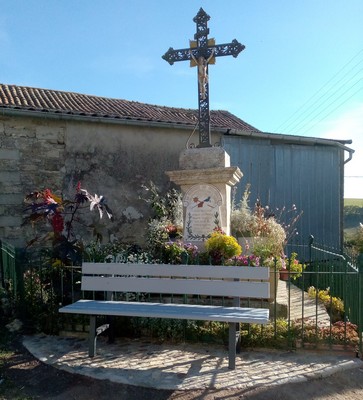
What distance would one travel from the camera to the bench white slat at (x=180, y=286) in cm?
381

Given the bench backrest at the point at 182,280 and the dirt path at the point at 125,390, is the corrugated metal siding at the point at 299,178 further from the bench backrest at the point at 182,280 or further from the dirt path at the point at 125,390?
the dirt path at the point at 125,390

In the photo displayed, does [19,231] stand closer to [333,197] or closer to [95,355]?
[95,355]

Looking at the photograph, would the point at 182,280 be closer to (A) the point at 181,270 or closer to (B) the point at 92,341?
(A) the point at 181,270

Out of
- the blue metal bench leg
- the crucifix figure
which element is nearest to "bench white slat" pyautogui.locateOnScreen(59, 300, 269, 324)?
the blue metal bench leg

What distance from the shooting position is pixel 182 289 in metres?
A: 4.00

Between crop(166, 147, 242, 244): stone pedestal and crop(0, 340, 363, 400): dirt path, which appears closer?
crop(0, 340, 363, 400): dirt path

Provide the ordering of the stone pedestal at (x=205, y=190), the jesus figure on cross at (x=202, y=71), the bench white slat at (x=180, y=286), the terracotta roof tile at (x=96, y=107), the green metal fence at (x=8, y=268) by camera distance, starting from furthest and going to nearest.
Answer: the terracotta roof tile at (x=96, y=107) → the jesus figure on cross at (x=202, y=71) → the stone pedestal at (x=205, y=190) → the green metal fence at (x=8, y=268) → the bench white slat at (x=180, y=286)

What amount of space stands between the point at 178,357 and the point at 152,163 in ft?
19.4

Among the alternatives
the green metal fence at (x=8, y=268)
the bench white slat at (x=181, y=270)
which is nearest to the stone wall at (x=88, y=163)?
the green metal fence at (x=8, y=268)

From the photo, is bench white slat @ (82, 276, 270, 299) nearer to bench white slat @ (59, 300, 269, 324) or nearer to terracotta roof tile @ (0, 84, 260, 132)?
bench white slat @ (59, 300, 269, 324)

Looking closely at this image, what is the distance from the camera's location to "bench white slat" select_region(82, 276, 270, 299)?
3809 millimetres

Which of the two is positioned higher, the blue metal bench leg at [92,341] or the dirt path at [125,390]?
the blue metal bench leg at [92,341]

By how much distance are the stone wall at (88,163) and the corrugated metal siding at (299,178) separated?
1.54m

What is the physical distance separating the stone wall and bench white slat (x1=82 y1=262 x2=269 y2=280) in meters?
3.63
